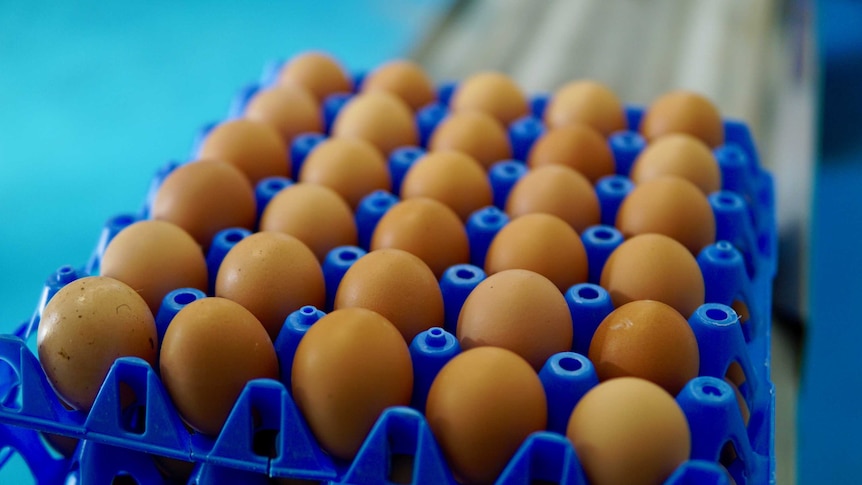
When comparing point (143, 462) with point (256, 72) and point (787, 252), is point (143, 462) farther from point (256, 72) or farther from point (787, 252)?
point (256, 72)

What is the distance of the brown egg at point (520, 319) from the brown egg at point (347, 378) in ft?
0.33

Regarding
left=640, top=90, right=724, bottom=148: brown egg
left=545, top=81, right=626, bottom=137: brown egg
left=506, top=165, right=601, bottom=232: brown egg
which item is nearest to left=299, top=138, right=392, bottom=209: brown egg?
→ left=506, top=165, right=601, bottom=232: brown egg

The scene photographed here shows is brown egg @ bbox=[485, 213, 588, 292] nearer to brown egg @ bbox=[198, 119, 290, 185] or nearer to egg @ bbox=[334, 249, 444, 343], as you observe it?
egg @ bbox=[334, 249, 444, 343]

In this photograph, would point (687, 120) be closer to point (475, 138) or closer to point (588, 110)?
point (588, 110)

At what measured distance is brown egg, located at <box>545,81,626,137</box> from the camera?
1.53 metres

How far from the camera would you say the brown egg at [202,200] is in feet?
3.92

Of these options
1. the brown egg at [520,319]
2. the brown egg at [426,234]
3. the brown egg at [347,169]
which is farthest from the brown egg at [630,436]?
the brown egg at [347,169]

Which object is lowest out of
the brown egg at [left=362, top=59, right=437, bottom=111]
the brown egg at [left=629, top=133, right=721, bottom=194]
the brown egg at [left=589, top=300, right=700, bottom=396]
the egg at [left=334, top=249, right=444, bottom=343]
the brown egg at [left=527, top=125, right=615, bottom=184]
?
the brown egg at [left=589, top=300, right=700, bottom=396]

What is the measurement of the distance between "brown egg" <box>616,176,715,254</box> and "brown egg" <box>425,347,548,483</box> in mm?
393

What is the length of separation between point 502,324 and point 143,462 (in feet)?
1.40

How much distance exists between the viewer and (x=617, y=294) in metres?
1.08

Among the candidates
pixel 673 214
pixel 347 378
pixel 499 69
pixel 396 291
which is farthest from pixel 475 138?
pixel 499 69

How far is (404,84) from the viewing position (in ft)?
5.37

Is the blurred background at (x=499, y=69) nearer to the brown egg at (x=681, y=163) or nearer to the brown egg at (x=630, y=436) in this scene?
the brown egg at (x=681, y=163)
